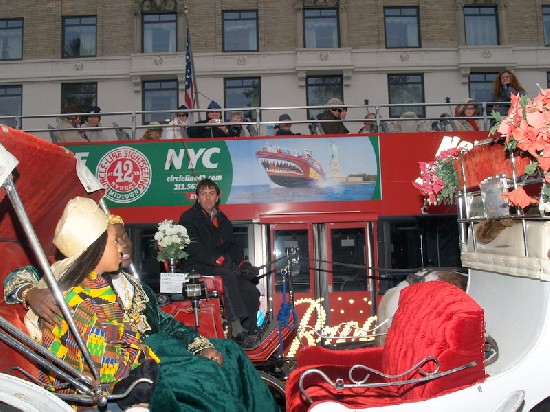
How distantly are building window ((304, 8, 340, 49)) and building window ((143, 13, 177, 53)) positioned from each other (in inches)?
180

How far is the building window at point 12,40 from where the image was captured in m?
19.5

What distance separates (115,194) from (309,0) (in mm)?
12918

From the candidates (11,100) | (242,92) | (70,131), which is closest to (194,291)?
(70,131)

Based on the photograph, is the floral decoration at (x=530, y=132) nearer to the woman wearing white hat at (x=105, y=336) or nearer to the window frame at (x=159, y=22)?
the woman wearing white hat at (x=105, y=336)

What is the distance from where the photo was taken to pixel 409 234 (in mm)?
9102

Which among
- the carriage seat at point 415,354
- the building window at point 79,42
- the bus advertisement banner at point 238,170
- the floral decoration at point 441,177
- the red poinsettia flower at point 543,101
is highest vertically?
the building window at point 79,42

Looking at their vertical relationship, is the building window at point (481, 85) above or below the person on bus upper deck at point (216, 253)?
above

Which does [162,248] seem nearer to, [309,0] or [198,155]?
[198,155]

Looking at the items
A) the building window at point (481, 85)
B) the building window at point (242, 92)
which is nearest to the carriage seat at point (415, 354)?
Answer: the building window at point (242, 92)

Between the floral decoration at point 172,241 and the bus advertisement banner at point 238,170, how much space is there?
2280 mm

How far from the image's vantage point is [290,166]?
9055mm

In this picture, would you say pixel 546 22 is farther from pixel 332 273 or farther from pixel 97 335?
pixel 97 335

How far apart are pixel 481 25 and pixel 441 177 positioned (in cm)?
1680

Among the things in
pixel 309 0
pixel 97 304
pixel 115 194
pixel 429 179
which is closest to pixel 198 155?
pixel 115 194
